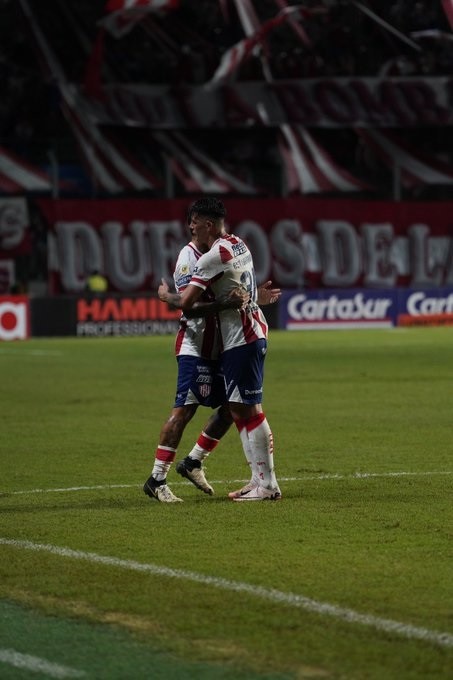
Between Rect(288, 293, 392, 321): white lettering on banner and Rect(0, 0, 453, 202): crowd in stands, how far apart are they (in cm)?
559

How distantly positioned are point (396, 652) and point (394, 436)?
909 centimetres

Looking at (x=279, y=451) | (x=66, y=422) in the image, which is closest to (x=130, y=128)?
(x=66, y=422)

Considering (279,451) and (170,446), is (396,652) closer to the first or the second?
(170,446)

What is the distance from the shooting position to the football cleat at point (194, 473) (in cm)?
1045

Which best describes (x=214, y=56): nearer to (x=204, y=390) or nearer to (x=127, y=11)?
(x=127, y=11)

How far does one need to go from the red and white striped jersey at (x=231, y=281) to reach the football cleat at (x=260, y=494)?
1.01 m

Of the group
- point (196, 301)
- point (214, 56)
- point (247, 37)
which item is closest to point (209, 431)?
point (196, 301)

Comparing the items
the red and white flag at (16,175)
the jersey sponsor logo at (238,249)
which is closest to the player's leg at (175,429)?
the jersey sponsor logo at (238,249)

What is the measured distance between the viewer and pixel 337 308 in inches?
1574

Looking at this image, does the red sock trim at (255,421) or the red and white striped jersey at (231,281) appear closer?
the red and white striped jersey at (231,281)

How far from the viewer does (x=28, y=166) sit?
3909cm

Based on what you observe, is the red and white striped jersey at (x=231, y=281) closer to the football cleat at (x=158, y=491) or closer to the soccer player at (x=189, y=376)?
the soccer player at (x=189, y=376)

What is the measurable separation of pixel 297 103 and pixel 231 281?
35.1m

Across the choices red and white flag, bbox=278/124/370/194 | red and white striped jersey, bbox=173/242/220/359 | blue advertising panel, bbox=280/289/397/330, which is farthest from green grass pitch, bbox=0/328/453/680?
red and white flag, bbox=278/124/370/194
